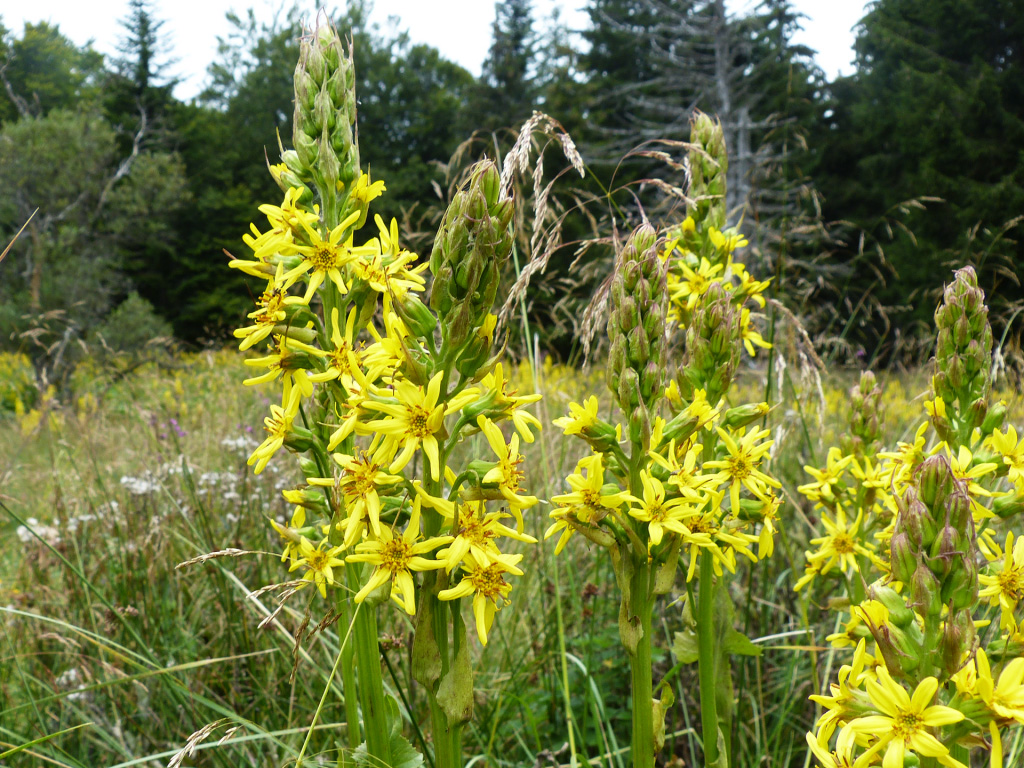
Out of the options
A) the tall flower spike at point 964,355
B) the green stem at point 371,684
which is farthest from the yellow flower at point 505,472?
the tall flower spike at point 964,355

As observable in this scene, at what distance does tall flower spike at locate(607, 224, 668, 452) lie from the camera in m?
1.52

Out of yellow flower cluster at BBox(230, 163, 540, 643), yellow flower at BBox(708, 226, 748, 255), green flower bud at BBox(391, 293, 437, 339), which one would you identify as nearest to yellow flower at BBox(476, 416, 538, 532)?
yellow flower cluster at BBox(230, 163, 540, 643)

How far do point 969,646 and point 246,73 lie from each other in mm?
43911

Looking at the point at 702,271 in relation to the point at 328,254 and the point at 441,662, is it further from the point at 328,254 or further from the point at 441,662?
the point at 441,662

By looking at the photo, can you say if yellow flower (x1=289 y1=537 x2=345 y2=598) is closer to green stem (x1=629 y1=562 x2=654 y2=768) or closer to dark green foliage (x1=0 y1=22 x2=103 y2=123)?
green stem (x1=629 y1=562 x2=654 y2=768)

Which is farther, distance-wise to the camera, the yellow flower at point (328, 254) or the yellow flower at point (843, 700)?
the yellow flower at point (328, 254)

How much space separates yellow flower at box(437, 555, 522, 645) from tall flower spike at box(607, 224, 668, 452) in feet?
1.41

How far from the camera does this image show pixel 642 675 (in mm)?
1524

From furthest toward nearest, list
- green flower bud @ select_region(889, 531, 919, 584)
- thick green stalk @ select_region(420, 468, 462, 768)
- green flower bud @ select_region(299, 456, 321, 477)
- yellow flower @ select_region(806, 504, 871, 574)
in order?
yellow flower @ select_region(806, 504, 871, 574) < green flower bud @ select_region(299, 456, 321, 477) < thick green stalk @ select_region(420, 468, 462, 768) < green flower bud @ select_region(889, 531, 919, 584)

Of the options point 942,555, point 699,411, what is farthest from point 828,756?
point 699,411

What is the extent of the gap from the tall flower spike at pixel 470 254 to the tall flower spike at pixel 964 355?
123 centimetres

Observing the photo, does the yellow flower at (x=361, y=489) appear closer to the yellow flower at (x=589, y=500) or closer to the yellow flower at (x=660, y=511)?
the yellow flower at (x=589, y=500)

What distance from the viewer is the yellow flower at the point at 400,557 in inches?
50.1

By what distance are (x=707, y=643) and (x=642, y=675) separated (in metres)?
0.50
